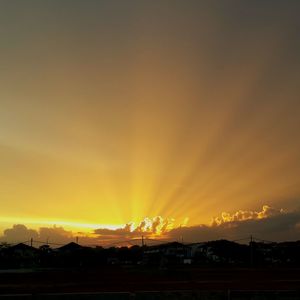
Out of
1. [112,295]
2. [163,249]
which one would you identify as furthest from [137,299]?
[163,249]

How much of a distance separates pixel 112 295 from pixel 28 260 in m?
44.4

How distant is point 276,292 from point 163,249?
64433 mm

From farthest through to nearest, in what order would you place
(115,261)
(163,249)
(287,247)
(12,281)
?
(163,249)
(287,247)
(115,261)
(12,281)

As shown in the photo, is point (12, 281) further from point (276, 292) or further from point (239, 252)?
point (239, 252)

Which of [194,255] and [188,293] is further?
[194,255]

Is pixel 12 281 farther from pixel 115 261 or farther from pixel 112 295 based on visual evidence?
pixel 115 261

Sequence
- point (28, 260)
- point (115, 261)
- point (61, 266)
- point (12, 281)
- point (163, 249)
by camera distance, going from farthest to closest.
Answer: point (163, 249), point (115, 261), point (28, 260), point (61, 266), point (12, 281)

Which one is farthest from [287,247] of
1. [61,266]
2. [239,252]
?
Result: [61,266]

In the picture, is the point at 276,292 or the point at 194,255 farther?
the point at 194,255

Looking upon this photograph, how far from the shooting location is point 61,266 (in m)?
55.9

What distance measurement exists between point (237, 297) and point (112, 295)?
5.20m

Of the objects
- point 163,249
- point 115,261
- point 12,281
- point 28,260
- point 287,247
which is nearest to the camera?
point 12,281

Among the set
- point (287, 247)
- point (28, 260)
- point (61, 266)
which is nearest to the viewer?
point (61, 266)

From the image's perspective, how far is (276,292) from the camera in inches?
837
